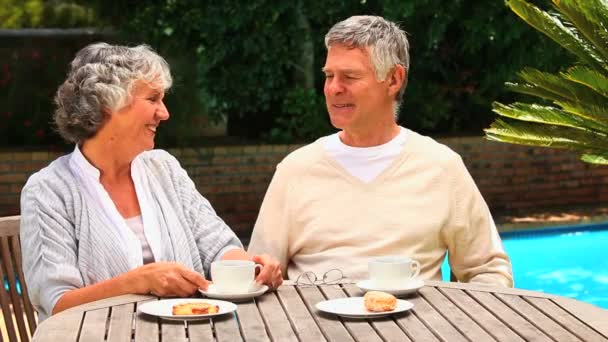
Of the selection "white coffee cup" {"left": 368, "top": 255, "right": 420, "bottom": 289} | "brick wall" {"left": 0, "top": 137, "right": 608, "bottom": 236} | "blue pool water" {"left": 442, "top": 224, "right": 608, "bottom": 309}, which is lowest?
"blue pool water" {"left": 442, "top": 224, "right": 608, "bottom": 309}

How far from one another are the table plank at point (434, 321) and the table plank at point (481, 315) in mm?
75

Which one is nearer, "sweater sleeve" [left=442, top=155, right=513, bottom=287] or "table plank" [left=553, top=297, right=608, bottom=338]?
"table plank" [left=553, top=297, right=608, bottom=338]

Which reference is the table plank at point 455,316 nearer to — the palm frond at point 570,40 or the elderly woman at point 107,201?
the elderly woman at point 107,201

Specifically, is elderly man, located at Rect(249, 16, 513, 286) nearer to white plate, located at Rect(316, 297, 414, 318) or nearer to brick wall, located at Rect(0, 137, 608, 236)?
white plate, located at Rect(316, 297, 414, 318)

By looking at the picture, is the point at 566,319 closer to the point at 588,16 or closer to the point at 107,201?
the point at 107,201

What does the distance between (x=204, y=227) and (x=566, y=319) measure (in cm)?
128

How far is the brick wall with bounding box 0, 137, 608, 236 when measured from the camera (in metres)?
10.0

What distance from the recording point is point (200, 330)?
2707mm

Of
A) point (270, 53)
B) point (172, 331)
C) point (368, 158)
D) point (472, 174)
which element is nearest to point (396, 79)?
point (368, 158)

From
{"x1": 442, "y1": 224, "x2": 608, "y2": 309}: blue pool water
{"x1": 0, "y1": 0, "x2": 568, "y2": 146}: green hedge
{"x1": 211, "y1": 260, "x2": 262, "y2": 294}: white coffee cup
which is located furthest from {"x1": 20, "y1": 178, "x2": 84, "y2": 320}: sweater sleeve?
{"x1": 0, "y1": 0, "x2": 568, "y2": 146}: green hedge

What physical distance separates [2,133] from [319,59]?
315 cm

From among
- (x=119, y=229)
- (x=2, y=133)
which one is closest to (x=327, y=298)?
(x=119, y=229)

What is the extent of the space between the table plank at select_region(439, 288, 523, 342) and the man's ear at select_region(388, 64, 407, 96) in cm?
93

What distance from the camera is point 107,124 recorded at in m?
3.41
